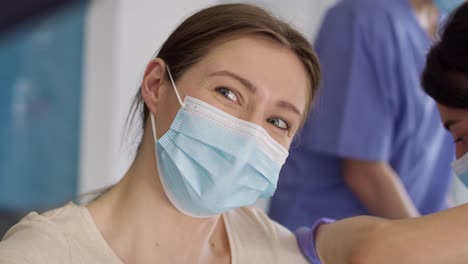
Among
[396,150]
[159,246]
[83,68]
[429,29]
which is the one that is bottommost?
[83,68]

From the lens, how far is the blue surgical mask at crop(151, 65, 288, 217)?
47.1 inches

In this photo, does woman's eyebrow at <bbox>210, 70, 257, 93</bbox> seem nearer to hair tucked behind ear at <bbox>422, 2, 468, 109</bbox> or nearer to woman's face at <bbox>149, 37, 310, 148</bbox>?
woman's face at <bbox>149, 37, 310, 148</bbox>

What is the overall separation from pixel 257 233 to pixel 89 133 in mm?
2765

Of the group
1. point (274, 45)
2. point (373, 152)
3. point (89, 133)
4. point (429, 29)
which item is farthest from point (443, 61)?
point (89, 133)

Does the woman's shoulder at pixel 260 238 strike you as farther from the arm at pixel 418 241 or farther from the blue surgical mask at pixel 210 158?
the arm at pixel 418 241

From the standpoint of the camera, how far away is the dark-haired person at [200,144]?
3.92 ft

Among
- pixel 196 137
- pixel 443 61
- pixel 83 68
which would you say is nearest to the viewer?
Answer: pixel 196 137

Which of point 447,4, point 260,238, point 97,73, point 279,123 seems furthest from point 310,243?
point 97,73

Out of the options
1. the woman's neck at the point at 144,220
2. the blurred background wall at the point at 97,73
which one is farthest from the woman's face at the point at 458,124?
the blurred background wall at the point at 97,73

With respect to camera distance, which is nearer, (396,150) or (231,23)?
(231,23)

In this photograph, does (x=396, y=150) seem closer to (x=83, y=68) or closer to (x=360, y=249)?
(x=360, y=249)

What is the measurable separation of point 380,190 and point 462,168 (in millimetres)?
459

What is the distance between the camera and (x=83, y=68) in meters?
4.00

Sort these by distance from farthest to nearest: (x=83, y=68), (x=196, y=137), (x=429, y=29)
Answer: (x=83, y=68), (x=429, y=29), (x=196, y=137)
